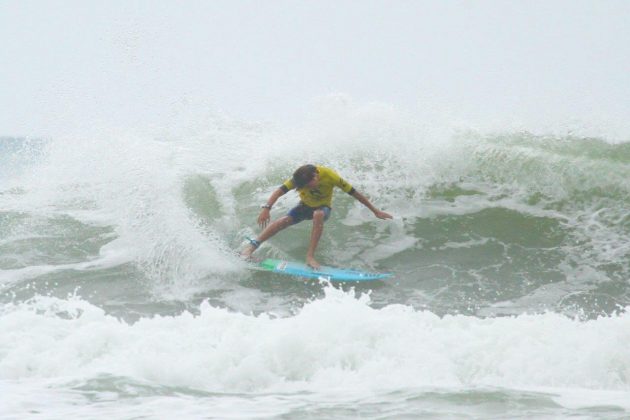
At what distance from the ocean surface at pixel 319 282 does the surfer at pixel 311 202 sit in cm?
37

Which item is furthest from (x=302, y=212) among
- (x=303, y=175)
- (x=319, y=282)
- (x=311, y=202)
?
(x=319, y=282)

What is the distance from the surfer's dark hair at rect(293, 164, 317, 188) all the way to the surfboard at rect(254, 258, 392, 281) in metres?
0.96

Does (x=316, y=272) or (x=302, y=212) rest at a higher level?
(x=302, y=212)

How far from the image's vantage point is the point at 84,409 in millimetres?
4707

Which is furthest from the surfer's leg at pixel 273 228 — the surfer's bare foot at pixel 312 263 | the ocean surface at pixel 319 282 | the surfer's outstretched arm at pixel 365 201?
the surfer's outstretched arm at pixel 365 201

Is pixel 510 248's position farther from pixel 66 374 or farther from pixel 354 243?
pixel 66 374

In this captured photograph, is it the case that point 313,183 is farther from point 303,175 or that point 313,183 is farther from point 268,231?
point 268,231

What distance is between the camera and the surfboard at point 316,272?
907cm

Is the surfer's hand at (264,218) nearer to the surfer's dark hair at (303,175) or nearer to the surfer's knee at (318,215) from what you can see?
the surfer's dark hair at (303,175)

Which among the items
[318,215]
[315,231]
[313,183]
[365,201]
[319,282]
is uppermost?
[313,183]

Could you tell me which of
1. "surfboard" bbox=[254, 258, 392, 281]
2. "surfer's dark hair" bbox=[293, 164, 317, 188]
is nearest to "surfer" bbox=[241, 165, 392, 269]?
"surfer's dark hair" bbox=[293, 164, 317, 188]

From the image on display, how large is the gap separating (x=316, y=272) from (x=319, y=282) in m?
0.15

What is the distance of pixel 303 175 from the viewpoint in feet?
30.1

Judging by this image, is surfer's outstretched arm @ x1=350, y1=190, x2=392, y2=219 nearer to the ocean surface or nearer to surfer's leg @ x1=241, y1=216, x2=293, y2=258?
the ocean surface
